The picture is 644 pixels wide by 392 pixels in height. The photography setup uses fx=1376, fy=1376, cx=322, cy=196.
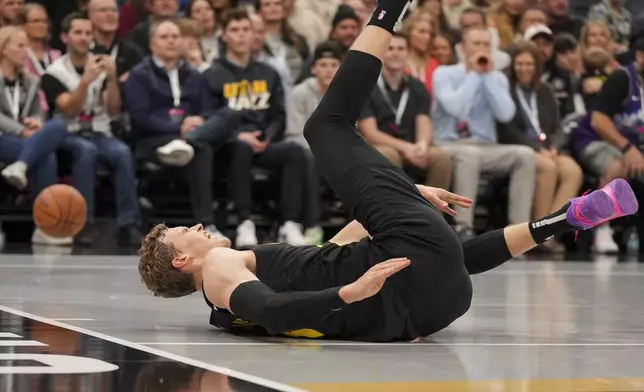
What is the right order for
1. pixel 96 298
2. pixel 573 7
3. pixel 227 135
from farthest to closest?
pixel 573 7 → pixel 227 135 → pixel 96 298

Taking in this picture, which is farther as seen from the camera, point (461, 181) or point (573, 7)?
point (573, 7)

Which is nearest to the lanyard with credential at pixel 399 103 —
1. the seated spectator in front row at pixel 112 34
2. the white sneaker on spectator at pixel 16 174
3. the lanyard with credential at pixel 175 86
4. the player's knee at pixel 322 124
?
the lanyard with credential at pixel 175 86

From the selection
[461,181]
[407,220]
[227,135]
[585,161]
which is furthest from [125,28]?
[407,220]

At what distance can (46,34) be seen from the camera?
1115 cm

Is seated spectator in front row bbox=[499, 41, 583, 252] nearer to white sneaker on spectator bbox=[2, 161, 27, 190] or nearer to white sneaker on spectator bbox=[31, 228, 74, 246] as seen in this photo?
white sneaker on spectator bbox=[31, 228, 74, 246]

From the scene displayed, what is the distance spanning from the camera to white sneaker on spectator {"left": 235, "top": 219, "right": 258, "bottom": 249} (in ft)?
34.3

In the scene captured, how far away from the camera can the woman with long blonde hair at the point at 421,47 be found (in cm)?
1177

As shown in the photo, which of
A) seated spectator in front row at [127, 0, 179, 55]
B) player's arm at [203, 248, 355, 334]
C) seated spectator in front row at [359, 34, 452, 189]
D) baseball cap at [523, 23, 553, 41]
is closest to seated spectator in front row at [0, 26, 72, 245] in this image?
seated spectator in front row at [127, 0, 179, 55]

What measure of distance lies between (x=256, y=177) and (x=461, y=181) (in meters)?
1.68

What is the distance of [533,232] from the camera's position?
5539 mm

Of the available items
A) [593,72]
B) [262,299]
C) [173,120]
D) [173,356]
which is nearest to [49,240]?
[173,120]

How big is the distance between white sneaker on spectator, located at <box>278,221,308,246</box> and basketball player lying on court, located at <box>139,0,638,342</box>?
5.14m

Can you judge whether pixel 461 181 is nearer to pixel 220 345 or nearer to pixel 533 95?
pixel 533 95

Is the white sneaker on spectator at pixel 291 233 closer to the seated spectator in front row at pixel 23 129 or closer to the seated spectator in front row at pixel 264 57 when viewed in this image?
the seated spectator in front row at pixel 264 57
